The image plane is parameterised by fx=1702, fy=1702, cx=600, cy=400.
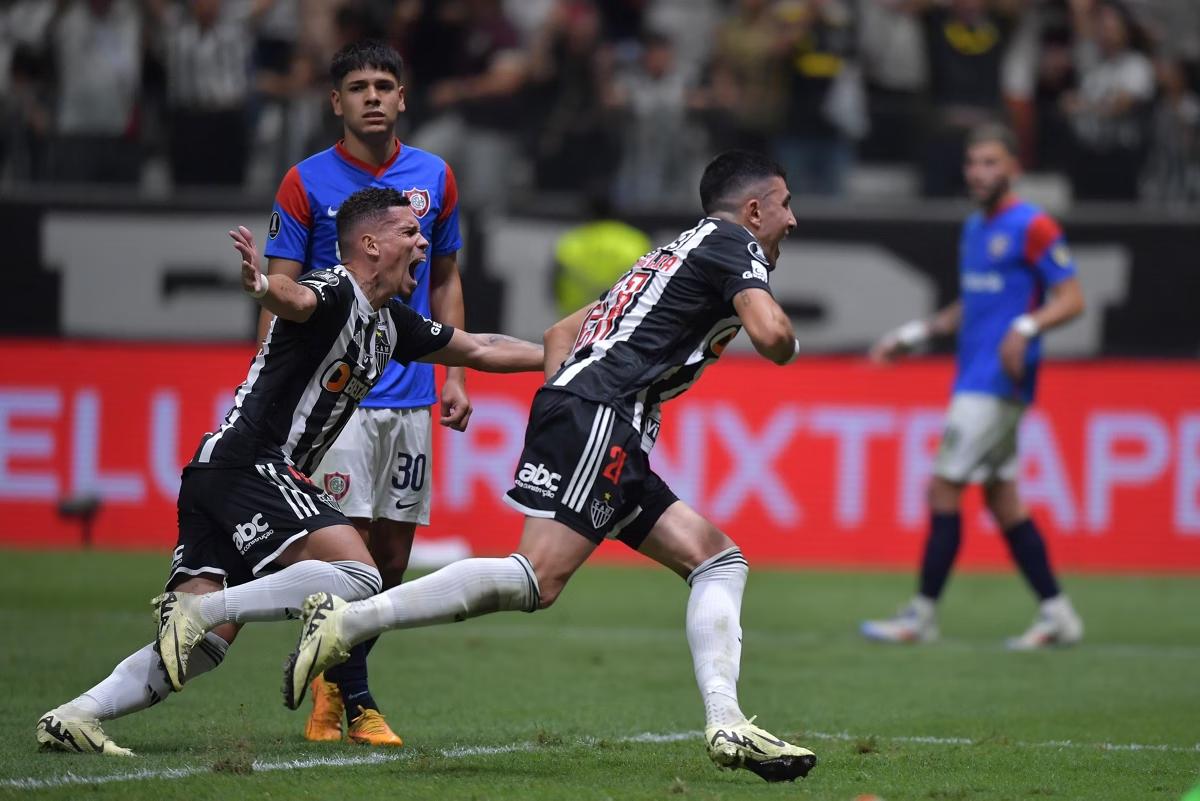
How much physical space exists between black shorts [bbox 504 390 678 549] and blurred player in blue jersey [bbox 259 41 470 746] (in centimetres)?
102

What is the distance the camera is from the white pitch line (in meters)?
5.14

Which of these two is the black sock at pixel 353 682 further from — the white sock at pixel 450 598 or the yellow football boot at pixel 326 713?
the white sock at pixel 450 598

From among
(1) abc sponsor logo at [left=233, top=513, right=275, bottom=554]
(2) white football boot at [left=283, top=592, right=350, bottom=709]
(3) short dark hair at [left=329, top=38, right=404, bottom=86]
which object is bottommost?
(2) white football boot at [left=283, top=592, right=350, bottom=709]

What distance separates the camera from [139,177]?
13.9 metres

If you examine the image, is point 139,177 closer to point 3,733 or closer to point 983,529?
point 983,529

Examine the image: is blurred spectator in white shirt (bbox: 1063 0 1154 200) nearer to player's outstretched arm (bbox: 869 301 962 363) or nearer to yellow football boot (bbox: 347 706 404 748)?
player's outstretched arm (bbox: 869 301 962 363)

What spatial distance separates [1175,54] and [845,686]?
10213 mm

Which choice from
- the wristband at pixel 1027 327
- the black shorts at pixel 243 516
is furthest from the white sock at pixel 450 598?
the wristband at pixel 1027 327

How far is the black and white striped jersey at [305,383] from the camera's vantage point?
5652mm

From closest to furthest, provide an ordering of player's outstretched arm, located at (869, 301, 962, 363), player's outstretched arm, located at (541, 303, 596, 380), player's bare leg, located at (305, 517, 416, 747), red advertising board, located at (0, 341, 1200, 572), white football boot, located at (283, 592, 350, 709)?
white football boot, located at (283, 592, 350, 709) < player's outstretched arm, located at (541, 303, 596, 380) < player's bare leg, located at (305, 517, 416, 747) < player's outstretched arm, located at (869, 301, 962, 363) < red advertising board, located at (0, 341, 1200, 572)

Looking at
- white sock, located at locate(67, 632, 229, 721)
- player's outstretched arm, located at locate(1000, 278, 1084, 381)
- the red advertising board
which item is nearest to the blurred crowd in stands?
the red advertising board

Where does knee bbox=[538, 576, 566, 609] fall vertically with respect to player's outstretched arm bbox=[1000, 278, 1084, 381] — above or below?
below

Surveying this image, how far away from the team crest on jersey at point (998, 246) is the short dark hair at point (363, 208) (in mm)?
5313

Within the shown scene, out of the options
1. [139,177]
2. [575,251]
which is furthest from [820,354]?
[139,177]
